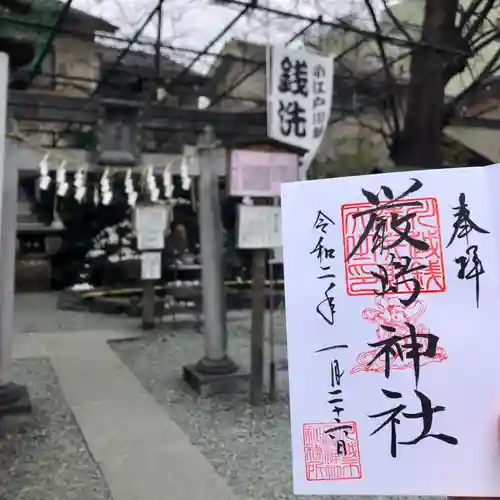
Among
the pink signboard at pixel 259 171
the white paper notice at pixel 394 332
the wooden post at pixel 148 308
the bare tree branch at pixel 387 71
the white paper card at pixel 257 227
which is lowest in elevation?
the wooden post at pixel 148 308

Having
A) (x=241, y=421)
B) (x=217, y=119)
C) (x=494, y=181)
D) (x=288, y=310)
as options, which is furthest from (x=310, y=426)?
(x=217, y=119)

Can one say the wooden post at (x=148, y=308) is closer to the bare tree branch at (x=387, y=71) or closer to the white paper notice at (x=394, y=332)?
the bare tree branch at (x=387, y=71)

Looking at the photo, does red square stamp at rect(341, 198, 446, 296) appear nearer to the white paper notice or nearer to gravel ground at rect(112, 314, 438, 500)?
the white paper notice

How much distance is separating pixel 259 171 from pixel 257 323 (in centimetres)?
144

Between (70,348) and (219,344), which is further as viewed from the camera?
(70,348)

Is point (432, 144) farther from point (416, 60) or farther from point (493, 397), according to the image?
point (493, 397)

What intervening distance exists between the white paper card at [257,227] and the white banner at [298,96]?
713 millimetres

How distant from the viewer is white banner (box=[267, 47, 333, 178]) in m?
5.93

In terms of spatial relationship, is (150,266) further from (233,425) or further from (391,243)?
(391,243)

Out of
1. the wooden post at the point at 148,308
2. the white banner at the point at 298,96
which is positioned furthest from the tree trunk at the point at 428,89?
the wooden post at the point at 148,308

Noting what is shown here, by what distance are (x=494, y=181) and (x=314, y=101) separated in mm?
4790

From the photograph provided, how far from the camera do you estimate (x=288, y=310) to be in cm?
164

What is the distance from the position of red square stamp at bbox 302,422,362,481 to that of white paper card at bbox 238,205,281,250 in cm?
404

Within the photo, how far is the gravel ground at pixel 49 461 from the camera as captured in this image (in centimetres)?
387
